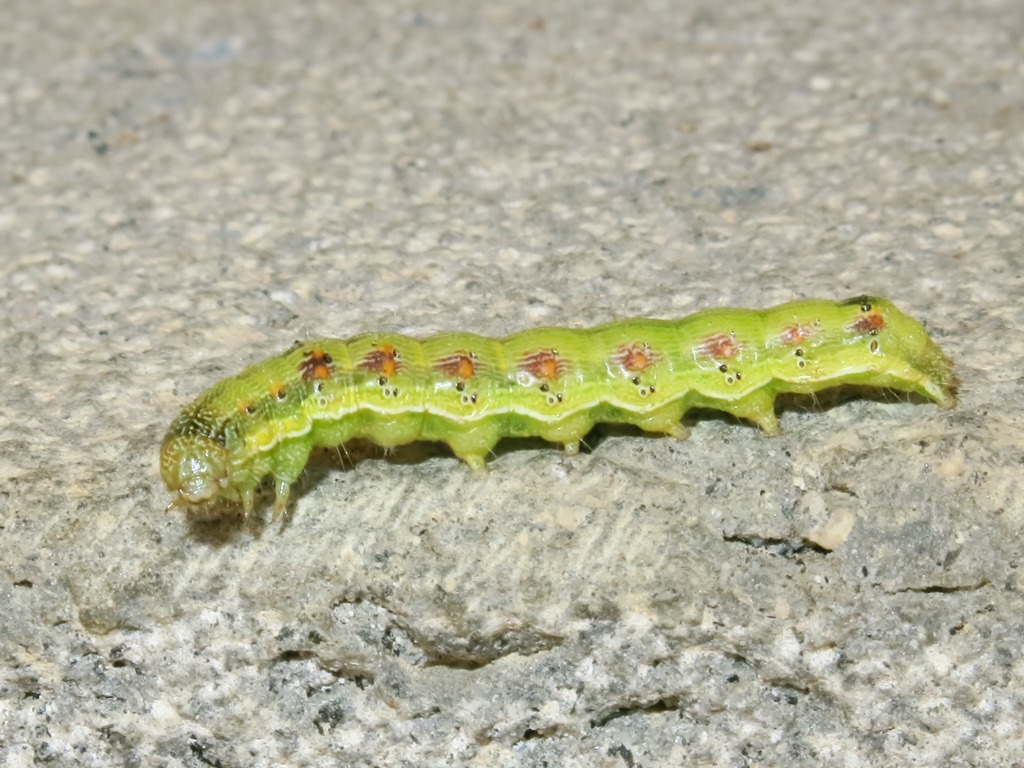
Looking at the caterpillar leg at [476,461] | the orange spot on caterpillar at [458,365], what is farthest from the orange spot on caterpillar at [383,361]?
the caterpillar leg at [476,461]

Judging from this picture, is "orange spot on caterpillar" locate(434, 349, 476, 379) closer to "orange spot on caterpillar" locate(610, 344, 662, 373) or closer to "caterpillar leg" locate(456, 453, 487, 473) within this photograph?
"caterpillar leg" locate(456, 453, 487, 473)

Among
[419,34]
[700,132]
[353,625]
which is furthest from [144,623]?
[419,34]

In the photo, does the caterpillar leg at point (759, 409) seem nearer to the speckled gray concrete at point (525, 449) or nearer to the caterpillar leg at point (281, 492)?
the speckled gray concrete at point (525, 449)

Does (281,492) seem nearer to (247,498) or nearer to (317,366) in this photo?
(247,498)

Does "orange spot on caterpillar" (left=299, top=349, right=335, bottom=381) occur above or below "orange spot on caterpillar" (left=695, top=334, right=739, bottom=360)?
above

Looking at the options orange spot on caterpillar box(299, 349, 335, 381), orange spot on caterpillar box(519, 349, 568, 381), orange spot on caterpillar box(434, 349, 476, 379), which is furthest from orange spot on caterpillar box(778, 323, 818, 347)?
orange spot on caterpillar box(299, 349, 335, 381)

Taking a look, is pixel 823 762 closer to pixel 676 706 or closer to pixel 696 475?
pixel 676 706
